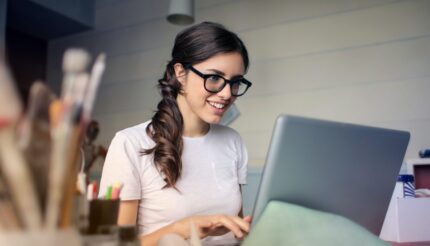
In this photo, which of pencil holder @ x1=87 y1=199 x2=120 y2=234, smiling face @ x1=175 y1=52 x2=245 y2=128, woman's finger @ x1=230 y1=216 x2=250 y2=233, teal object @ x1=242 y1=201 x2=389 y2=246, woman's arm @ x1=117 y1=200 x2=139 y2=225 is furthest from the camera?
smiling face @ x1=175 y1=52 x2=245 y2=128

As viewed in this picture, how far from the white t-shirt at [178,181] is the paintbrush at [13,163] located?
0.73 metres

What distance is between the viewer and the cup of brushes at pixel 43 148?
0.30 metres

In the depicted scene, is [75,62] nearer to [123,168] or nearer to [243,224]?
[243,224]

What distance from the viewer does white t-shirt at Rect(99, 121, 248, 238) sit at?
3.50 ft

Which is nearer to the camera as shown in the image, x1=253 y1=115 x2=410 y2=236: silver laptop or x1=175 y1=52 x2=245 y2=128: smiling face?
x1=253 y1=115 x2=410 y2=236: silver laptop

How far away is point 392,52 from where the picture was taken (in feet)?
6.80

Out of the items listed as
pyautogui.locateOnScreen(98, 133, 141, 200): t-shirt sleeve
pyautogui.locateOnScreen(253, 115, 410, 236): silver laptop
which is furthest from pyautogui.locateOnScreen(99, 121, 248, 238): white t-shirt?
pyautogui.locateOnScreen(253, 115, 410, 236): silver laptop

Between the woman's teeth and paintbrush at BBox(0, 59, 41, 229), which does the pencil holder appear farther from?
the woman's teeth

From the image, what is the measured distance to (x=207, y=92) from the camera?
1140mm

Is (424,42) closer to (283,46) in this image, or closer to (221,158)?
(283,46)

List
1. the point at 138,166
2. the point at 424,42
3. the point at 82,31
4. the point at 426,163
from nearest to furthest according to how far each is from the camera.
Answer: the point at 138,166 → the point at 426,163 → the point at 424,42 → the point at 82,31

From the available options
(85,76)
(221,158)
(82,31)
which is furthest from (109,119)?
(85,76)

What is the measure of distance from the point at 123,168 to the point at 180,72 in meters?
0.37

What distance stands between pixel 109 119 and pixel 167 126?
1.93 metres
